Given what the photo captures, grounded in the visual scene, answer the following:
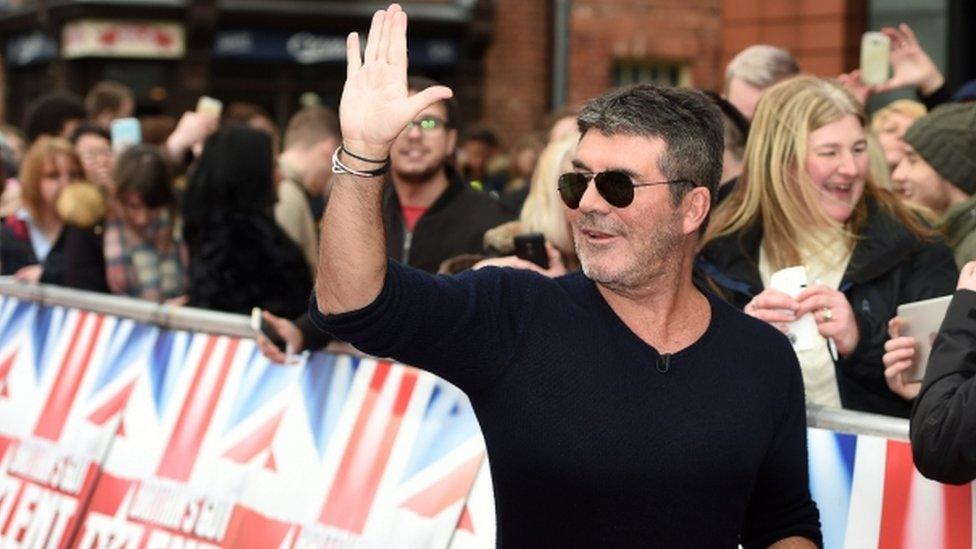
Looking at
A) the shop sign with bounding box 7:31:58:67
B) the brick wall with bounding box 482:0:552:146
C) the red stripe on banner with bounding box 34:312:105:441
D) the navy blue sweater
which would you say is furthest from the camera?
the shop sign with bounding box 7:31:58:67

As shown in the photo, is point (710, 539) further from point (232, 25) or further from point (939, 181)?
point (232, 25)

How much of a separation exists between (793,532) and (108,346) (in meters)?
3.93

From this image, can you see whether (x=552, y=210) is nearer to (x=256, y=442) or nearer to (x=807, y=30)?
(x=256, y=442)

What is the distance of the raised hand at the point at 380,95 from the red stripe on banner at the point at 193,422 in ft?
10.1

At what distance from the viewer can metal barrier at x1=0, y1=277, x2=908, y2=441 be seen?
413cm

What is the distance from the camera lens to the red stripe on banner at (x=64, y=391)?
6742 mm

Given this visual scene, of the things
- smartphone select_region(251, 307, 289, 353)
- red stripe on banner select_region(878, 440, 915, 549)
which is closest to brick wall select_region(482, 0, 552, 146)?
smartphone select_region(251, 307, 289, 353)

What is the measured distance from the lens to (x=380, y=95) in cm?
298

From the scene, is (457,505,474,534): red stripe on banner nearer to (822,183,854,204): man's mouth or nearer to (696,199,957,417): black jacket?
(696,199,957,417): black jacket

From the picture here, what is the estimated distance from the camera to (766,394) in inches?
131

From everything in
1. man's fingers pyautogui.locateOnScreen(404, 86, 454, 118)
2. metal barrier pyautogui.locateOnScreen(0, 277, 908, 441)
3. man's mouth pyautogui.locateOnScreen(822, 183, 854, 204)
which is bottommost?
metal barrier pyautogui.locateOnScreen(0, 277, 908, 441)

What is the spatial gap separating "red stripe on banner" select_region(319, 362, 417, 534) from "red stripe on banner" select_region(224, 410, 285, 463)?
43cm

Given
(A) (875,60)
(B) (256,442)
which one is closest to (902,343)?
(B) (256,442)

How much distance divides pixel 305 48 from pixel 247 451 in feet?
56.2
